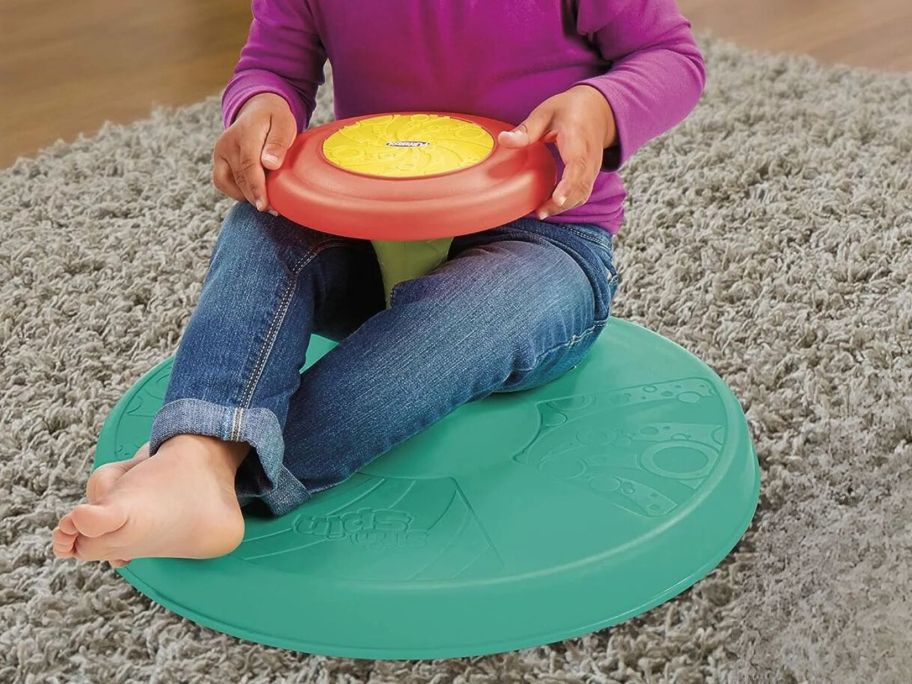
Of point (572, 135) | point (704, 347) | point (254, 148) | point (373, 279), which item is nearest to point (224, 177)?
point (254, 148)

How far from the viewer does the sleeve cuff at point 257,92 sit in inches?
38.0

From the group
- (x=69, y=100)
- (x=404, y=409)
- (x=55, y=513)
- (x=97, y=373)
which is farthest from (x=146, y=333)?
(x=69, y=100)

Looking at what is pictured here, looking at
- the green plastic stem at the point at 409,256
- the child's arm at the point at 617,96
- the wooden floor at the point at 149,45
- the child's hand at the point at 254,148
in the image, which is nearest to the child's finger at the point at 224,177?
the child's hand at the point at 254,148

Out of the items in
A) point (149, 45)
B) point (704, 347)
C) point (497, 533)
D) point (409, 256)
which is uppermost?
point (409, 256)

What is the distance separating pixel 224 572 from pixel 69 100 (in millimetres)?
1305

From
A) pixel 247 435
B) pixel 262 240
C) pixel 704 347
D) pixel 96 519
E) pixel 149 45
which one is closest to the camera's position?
pixel 96 519

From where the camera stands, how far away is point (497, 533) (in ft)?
2.72

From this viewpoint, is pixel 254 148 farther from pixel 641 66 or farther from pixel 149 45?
pixel 149 45

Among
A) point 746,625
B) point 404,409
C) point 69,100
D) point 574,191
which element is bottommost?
point 69,100

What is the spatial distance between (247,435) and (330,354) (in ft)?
0.34

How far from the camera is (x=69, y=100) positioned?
190 cm

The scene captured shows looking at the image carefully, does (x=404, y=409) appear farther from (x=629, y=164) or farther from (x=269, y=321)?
(x=629, y=164)

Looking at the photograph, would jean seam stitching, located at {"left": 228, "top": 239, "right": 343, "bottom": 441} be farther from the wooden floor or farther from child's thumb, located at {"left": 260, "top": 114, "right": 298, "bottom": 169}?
the wooden floor

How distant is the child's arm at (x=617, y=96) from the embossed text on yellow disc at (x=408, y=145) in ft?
0.13
